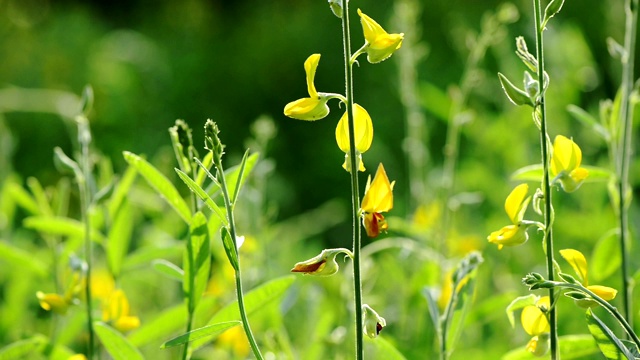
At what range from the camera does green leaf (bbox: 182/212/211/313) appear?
950 mm

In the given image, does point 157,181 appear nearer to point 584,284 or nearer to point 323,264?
point 323,264

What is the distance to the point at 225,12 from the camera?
703 centimetres

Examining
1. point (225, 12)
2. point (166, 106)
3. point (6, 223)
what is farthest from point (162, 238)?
point (225, 12)

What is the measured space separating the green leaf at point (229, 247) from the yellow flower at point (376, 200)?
12 cm

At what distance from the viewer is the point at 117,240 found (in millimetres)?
1287

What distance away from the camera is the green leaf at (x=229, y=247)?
0.77m

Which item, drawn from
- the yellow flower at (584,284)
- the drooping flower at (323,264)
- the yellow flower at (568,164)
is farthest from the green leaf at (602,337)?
the drooping flower at (323,264)

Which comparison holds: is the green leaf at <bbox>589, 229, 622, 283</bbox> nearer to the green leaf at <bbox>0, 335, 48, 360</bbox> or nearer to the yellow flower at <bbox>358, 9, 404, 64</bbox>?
the yellow flower at <bbox>358, 9, 404, 64</bbox>

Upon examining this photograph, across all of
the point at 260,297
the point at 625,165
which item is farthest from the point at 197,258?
the point at 625,165

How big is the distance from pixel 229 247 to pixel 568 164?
33cm

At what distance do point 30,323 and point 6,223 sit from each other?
0.99 ft

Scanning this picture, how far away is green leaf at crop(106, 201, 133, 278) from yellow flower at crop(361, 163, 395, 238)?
585 mm

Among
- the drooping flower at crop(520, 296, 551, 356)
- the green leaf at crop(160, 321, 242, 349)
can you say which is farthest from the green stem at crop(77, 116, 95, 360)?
the drooping flower at crop(520, 296, 551, 356)

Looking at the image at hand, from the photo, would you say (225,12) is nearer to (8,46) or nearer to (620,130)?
(8,46)
